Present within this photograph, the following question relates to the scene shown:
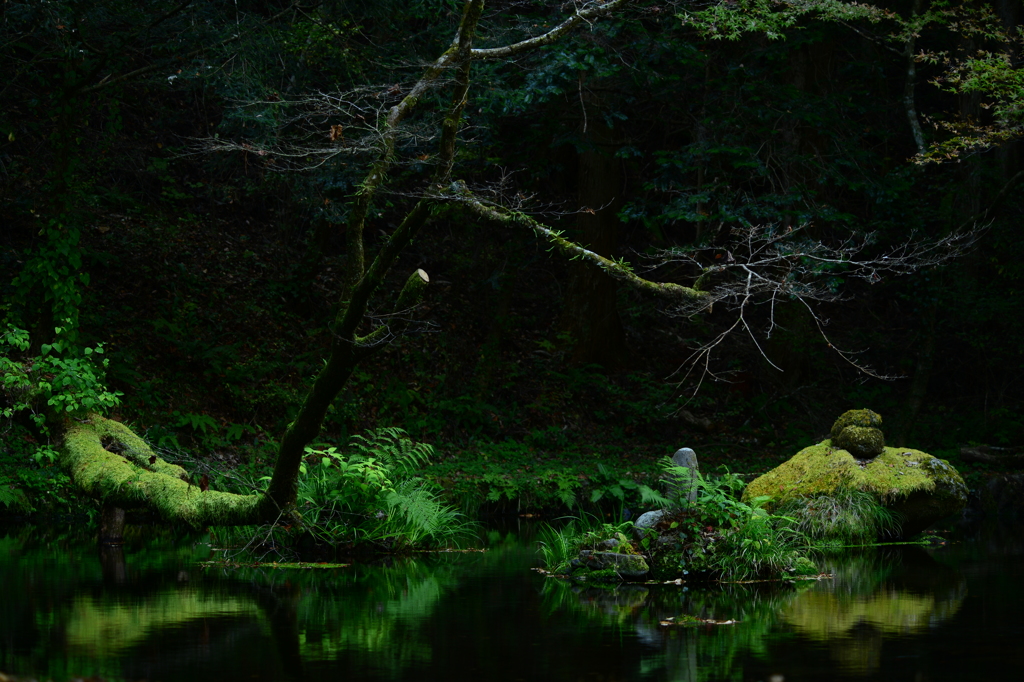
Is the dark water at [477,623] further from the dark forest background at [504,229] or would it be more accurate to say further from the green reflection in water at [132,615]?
the dark forest background at [504,229]

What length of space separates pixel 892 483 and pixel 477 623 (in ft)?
21.1

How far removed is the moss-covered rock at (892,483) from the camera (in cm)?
1224

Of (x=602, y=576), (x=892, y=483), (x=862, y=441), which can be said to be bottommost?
(x=602, y=576)

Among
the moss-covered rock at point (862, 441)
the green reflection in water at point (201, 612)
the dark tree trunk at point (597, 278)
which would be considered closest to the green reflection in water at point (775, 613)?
the green reflection in water at point (201, 612)

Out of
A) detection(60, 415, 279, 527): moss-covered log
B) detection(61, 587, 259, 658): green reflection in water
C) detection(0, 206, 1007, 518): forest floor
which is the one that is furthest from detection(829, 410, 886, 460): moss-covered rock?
detection(61, 587, 259, 658): green reflection in water

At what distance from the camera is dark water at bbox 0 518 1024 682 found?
6434 mm

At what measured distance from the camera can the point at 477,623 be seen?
791 cm

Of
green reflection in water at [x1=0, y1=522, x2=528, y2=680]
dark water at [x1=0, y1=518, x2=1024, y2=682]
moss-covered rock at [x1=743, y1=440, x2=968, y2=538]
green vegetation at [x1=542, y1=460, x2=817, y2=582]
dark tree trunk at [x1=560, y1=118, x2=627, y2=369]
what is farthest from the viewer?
dark tree trunk at [x1=560, y1=118, x2=627, y2=369]

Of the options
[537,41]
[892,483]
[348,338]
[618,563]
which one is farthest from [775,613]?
[537,41]

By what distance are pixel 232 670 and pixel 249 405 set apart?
10399 mm

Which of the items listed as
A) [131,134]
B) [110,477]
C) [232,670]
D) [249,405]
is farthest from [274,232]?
[232,670]

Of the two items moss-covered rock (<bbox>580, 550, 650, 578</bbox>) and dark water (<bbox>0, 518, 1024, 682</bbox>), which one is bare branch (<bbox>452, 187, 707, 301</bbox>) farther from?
dark water (<bbox>0, 518, 1024, 682</bbox>)

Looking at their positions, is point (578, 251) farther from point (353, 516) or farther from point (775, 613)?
point (353, 516)

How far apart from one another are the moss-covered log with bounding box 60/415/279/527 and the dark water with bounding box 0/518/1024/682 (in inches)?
22.0
